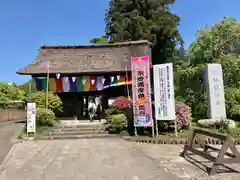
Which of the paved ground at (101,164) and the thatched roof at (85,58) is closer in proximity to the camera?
the paved ground at (101,164)

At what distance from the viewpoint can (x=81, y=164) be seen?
7.01m

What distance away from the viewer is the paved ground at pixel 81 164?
19.3ft

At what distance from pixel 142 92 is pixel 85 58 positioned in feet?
26.4

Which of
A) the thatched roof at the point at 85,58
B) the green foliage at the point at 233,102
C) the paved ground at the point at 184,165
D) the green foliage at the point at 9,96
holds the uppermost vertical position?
the thatched roof at the point at 85,58

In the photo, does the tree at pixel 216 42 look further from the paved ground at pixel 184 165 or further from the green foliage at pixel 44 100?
the paved ground at pixel 184 165

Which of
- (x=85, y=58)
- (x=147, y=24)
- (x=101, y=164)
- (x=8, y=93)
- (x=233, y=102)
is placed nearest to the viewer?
(x=101, y=164)

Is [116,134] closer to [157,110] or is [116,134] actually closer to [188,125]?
[157,110]

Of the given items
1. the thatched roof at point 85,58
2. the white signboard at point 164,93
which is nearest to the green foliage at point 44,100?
the thatched roof at point 85,58

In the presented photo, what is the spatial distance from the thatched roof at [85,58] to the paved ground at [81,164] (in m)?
8.13

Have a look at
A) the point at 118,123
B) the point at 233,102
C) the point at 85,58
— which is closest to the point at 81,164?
the point at 118,123

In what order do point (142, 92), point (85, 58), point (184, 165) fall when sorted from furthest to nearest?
point (85, 58) → point (142, 92) → point (184, 165)

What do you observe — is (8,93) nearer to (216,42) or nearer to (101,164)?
(216,42)

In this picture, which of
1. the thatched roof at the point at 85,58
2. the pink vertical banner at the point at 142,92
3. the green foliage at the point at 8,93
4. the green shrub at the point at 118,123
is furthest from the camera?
the green foliage at the point at 8,93

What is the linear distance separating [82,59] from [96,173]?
13.6 metres
